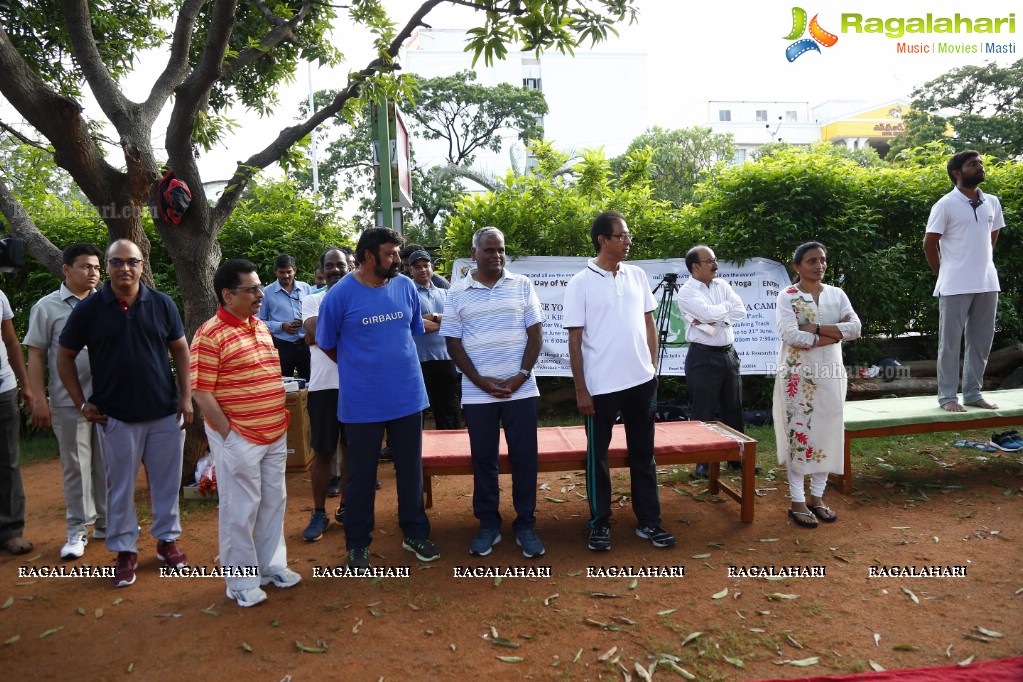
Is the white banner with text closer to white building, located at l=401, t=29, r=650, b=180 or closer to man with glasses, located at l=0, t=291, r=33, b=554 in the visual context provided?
man with glasses, located at l=0, t=291, r=33, b=554

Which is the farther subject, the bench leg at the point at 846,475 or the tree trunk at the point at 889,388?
the tree trunk at the point at 889,388

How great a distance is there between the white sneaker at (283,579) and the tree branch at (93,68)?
4193 mm

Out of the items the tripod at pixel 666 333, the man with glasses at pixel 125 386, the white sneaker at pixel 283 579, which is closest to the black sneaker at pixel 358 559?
the white sneaker at pixel 283 579

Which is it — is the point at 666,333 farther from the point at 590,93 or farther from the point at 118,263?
the point at 590,93

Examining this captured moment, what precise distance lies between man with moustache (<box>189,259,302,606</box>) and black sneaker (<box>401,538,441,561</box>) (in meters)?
0.84

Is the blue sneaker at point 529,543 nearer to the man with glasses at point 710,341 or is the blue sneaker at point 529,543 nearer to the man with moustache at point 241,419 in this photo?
the man with moustache at point 241,419

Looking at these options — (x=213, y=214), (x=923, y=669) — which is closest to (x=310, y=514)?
(x=213, y=214)

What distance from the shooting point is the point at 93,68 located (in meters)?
6.05

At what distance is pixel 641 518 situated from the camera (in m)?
4.55

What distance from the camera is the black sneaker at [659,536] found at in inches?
174

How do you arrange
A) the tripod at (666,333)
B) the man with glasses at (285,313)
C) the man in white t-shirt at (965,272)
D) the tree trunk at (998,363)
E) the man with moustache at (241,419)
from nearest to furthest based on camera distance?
the man with moustache at (241,419) → the man in white t-shirt at (965,272) → the man with glasses at (285,313) → the tripod at (666,333) → the tree trunk at (998,363)

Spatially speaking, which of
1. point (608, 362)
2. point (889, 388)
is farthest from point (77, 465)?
point (889, 388)

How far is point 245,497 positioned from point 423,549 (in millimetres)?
1127

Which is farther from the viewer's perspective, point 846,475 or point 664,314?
point 664,314
